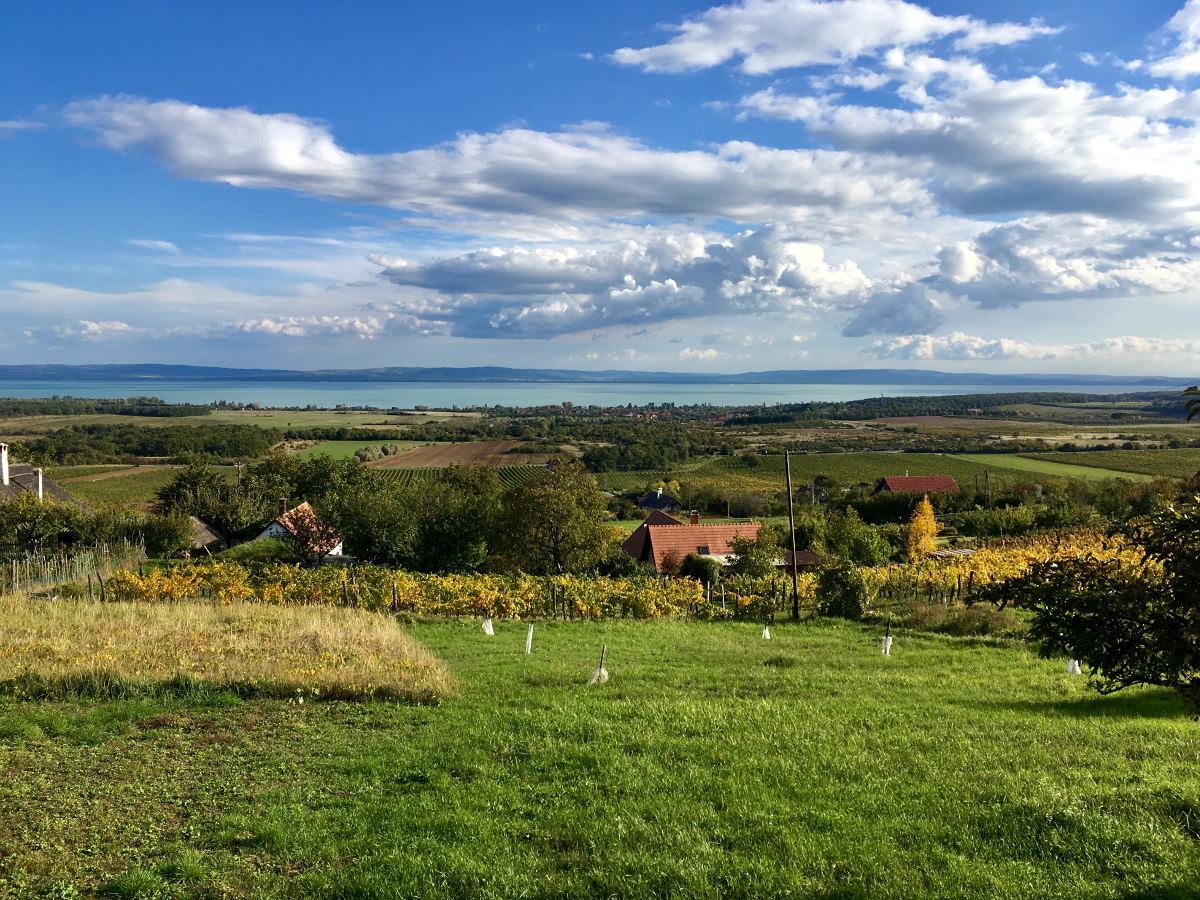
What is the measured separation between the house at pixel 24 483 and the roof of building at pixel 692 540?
31.2 metres

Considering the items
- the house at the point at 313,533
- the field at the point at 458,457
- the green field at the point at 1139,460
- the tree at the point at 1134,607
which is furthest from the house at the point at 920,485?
the tree at the point at 1134,607

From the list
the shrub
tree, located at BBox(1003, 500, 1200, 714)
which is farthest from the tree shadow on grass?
the shrub

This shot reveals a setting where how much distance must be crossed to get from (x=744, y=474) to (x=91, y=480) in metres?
81.5

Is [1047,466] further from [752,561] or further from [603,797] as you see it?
[603,797]

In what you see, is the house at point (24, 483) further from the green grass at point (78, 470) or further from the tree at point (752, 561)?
the green grass at point (78, 470)

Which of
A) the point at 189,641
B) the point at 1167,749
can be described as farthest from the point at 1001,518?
the point at 189,641

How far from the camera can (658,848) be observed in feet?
20.5

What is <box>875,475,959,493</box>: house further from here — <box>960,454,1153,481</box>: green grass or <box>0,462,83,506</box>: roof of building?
<box>0,462,83,506</box>: roof of building

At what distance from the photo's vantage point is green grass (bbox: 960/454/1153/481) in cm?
8281

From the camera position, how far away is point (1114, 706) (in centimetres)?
1191

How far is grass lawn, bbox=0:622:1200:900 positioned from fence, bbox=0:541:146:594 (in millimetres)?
16125

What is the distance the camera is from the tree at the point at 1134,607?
17.9 ft

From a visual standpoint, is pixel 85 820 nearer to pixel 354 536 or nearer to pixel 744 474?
pixel 354 536

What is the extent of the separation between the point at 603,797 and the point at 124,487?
83768mm
